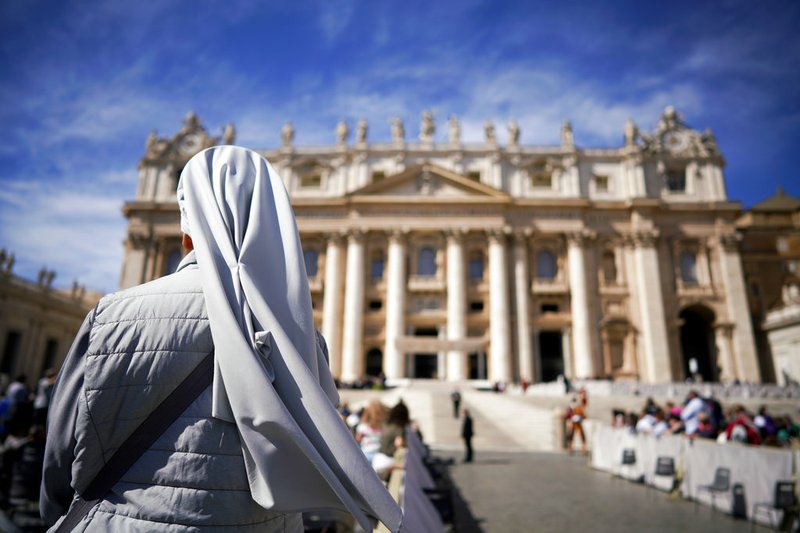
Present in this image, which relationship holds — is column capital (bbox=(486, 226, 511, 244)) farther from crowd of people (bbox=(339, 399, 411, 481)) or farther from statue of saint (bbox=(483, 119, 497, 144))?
crowd of people (bbox=(339, 399, 411, 481))

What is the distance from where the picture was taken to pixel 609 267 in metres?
37.1

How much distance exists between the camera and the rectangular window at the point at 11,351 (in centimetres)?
3109

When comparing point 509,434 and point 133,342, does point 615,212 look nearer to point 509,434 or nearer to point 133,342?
point 509,434

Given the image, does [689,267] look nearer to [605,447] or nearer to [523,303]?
[523,303]

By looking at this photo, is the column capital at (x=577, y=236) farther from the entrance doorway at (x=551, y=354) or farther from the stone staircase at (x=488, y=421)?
the stone staircase at (x=488, y=421)

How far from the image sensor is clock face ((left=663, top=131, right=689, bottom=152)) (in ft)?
128

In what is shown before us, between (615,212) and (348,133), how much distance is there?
22.3m

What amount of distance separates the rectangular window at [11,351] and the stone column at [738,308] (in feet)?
157

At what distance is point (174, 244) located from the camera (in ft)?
126

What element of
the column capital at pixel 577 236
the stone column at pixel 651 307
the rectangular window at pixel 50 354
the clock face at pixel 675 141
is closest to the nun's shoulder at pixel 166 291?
the stone column at pixel 651 307

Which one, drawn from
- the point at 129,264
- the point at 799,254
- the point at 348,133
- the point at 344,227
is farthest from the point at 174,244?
the point at 799,254

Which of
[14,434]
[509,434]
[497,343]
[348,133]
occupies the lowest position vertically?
[509,434]

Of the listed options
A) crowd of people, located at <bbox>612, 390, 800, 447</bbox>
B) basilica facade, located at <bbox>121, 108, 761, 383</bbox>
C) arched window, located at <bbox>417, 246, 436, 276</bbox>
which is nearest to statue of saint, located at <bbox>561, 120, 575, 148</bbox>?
basilica facade, located at <bbox>121, 108, 761, 383</bbox>

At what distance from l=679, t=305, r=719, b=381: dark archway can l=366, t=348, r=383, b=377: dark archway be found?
2207cm
